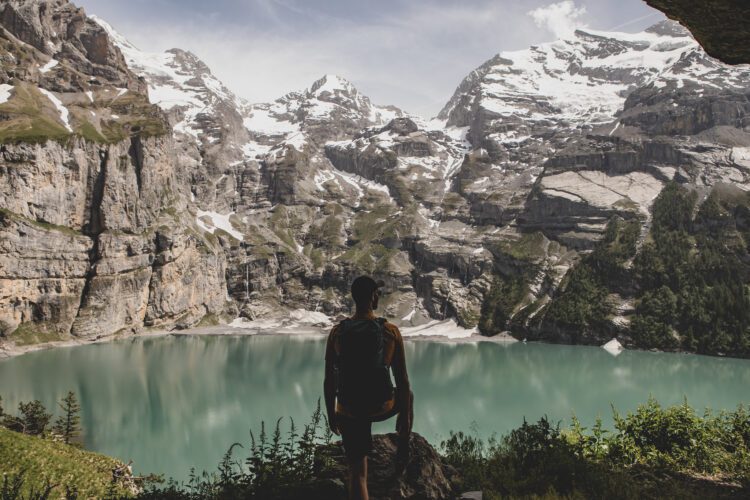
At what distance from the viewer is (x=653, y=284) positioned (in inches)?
6791

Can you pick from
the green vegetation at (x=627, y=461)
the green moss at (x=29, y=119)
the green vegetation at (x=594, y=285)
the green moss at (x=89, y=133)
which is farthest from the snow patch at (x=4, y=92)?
the green vegetation at (x=594, y=285)

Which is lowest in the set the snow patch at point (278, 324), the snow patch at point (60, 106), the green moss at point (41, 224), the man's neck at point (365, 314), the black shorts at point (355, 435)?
the snow patch at point (278, 324)

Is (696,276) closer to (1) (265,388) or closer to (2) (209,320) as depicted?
(1) (265,388)

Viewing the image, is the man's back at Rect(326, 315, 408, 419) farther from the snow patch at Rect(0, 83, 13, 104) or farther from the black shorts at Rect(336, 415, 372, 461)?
the snow patch at Rect(0, 83, 13, 104)

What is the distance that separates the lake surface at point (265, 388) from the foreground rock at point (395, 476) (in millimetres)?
14158

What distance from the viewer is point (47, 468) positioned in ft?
32.8

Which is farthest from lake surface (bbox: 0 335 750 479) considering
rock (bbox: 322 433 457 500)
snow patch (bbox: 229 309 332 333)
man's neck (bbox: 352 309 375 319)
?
snow patch (bbox: 229 309 332 333)

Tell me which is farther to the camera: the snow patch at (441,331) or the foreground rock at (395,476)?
the snow patch at (441,331)

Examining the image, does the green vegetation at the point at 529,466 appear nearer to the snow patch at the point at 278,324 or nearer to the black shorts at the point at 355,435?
the black shorts at the point at 355,435

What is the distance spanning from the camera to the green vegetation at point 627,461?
1026 centimetres

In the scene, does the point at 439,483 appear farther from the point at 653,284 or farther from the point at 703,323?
the point at 653,284

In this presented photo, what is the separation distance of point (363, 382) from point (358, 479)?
140 cm

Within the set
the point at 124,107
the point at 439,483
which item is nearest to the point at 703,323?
the point at 439,483

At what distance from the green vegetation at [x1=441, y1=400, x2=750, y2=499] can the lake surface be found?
7.34 meters
